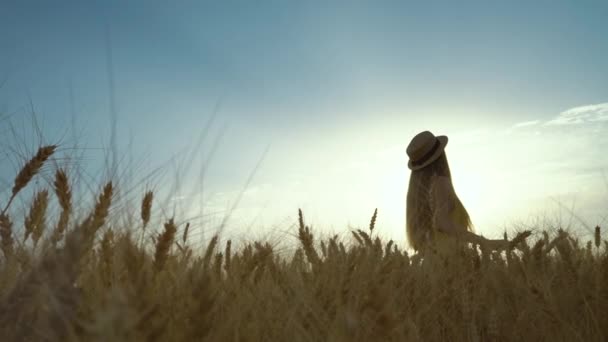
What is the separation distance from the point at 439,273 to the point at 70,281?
1656 mm

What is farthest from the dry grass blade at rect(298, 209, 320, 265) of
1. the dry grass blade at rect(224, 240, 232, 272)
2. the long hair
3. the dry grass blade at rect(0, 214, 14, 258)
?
the long hair

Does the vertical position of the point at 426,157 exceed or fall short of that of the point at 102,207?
it exceeds it

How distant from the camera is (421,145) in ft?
17.9

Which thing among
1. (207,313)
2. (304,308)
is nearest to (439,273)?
(304,308)

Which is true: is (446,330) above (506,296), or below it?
below

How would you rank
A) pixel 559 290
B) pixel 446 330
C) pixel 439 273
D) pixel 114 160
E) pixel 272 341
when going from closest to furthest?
pixel 272 341 → pixel 114 160 → pixel 446 330 → pixel 559 290 → pixel 439 273

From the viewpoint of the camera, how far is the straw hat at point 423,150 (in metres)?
5.41

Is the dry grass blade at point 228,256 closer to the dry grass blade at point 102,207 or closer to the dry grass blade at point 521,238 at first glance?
the dry grass blade at point 102,207

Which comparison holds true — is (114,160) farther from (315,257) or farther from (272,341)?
(315,257)

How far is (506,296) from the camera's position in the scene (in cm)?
187

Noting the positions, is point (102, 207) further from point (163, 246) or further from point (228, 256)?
point (228, 256)

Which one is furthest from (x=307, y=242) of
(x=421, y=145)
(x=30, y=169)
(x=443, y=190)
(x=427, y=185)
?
(x=421, y=145)

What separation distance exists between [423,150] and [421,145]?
0.06 meters

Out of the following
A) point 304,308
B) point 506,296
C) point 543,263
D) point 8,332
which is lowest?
point 8,332
